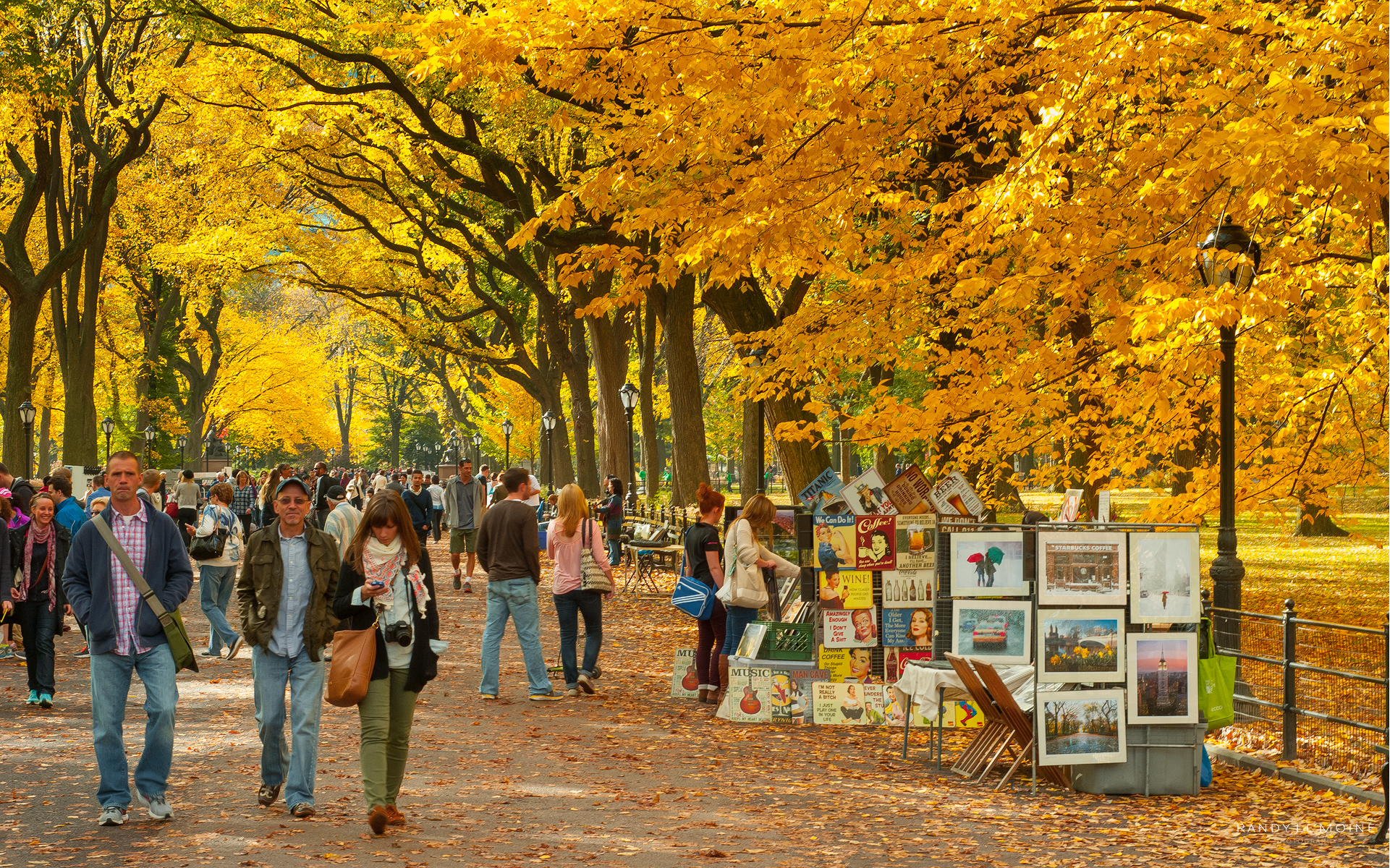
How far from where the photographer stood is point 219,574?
1449cm

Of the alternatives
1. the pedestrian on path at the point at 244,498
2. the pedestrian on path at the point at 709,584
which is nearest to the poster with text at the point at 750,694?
the pedestrian on path at the point at 709,584

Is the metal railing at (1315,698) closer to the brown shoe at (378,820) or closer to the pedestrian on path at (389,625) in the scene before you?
the pedestrian on path at (389,625)

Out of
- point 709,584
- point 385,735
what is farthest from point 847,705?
point 385,735

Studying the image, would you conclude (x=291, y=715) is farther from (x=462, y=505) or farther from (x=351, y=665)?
(x=462, y=505)

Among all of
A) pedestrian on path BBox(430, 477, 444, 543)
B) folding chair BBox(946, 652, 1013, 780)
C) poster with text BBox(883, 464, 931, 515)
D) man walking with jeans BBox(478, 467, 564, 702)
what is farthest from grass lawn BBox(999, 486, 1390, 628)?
pedestrian on path BBox(430, 477, 444, 543)

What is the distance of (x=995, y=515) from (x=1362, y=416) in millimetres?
4127

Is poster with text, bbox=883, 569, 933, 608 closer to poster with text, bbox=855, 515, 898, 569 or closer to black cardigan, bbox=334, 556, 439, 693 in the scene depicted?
poster with text, bbox=855, 515, 898, 569

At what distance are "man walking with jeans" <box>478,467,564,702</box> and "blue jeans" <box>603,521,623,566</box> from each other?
1245cm

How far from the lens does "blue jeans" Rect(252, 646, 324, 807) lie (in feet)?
23.7

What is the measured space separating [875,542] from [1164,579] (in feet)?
9.35

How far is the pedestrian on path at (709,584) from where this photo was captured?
452 inches

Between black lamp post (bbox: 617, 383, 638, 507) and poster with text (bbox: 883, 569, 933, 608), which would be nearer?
poster with text (bbox: 883, 569, 933, 608)

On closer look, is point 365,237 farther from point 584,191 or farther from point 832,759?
point 832,759

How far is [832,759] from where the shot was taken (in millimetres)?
9250
